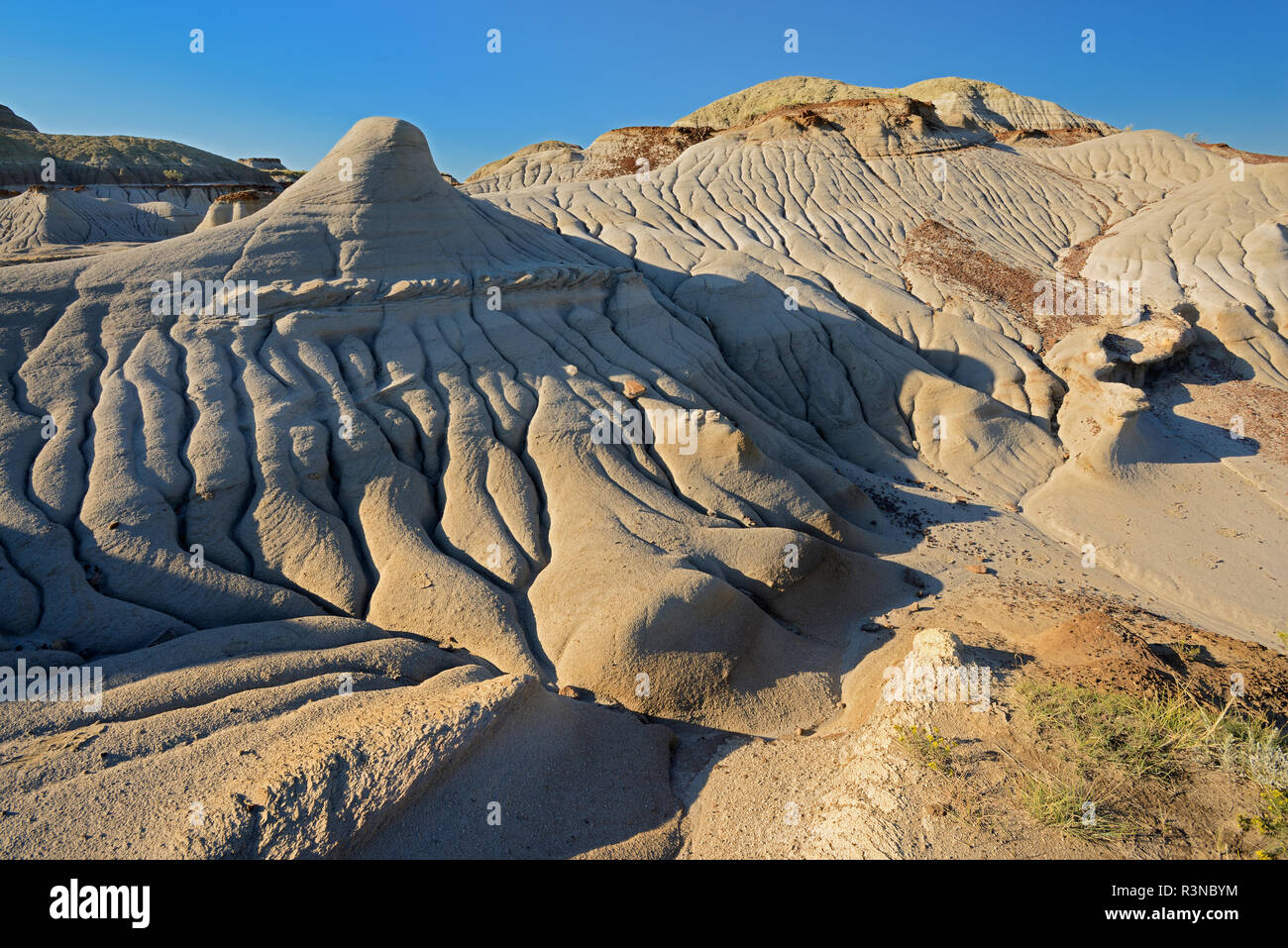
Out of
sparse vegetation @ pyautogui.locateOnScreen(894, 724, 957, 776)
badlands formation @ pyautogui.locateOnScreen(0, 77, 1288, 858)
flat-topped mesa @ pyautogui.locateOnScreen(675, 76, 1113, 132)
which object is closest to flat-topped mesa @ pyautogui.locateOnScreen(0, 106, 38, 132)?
flat-topped mesa @ pyautogui.locateOnScreen(675, 76, 1113, 132)

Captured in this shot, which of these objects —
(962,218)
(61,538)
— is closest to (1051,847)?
(61,538)

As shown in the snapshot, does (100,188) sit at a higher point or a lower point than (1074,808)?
higher

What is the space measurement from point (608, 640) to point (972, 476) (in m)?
9.95

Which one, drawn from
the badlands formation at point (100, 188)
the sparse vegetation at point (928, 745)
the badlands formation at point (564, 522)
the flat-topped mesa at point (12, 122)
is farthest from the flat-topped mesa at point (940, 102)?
the flat-topped mesa at point (12, 122)

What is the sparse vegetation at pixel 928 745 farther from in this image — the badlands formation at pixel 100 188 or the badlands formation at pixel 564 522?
the badlands formation at pixel 100 188

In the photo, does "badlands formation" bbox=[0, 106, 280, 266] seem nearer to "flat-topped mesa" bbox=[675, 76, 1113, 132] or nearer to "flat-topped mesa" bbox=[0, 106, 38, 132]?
"flat-topped mesa" bbox=[0, 106, 38, 132]

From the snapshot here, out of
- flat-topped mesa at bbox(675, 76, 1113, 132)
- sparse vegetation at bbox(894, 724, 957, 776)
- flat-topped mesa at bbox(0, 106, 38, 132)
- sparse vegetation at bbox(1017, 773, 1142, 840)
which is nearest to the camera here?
sparse vegetation at bbox(1017, 773, 1142, 840)

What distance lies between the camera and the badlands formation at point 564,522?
5.19m

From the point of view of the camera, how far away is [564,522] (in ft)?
31.0

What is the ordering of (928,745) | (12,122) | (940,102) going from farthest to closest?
(12,122) < (940,102) < (928,745)

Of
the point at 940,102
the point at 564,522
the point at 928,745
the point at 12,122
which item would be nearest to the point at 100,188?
the point at 12,122

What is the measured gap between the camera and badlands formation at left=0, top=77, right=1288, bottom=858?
5191mm

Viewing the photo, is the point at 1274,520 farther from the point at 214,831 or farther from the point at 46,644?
the point at 46,644

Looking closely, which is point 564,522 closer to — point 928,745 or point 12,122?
point 928,745
